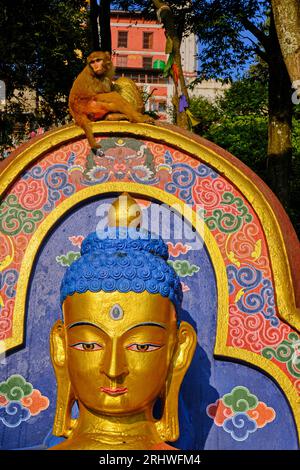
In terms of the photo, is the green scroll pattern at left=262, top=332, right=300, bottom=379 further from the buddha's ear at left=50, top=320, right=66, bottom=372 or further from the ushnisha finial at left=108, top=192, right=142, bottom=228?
the buddha's ear at left=50, top=320, right=66, bottom=372

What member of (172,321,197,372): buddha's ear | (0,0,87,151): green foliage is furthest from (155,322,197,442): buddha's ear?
(0,0,87,151): green foliage

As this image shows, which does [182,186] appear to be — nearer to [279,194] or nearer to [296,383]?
[296,383]

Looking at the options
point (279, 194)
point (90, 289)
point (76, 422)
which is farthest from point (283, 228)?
point (279, 194)

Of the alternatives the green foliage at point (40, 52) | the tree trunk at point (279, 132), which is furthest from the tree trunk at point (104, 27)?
the tree trunk at point (279, 132)

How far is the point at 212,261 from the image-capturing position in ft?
12.0

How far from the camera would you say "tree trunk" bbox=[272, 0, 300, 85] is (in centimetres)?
522

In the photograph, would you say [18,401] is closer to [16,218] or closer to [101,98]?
[16,218]

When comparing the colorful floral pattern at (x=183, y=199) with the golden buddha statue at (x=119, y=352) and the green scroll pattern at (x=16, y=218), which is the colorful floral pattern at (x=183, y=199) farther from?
the golden buddha statue at (x=119, y=352)

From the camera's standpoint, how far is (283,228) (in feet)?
11.8

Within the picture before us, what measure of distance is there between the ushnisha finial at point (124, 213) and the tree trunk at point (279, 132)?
20.0 ft

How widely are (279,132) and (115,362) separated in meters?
7.81

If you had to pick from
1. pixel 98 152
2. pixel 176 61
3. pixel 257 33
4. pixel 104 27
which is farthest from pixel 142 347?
pixel 257 33

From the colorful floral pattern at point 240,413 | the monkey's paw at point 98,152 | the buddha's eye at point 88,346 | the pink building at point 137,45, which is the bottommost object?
the colorful floral pattern at point 240,413

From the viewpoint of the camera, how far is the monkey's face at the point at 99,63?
4.11m
